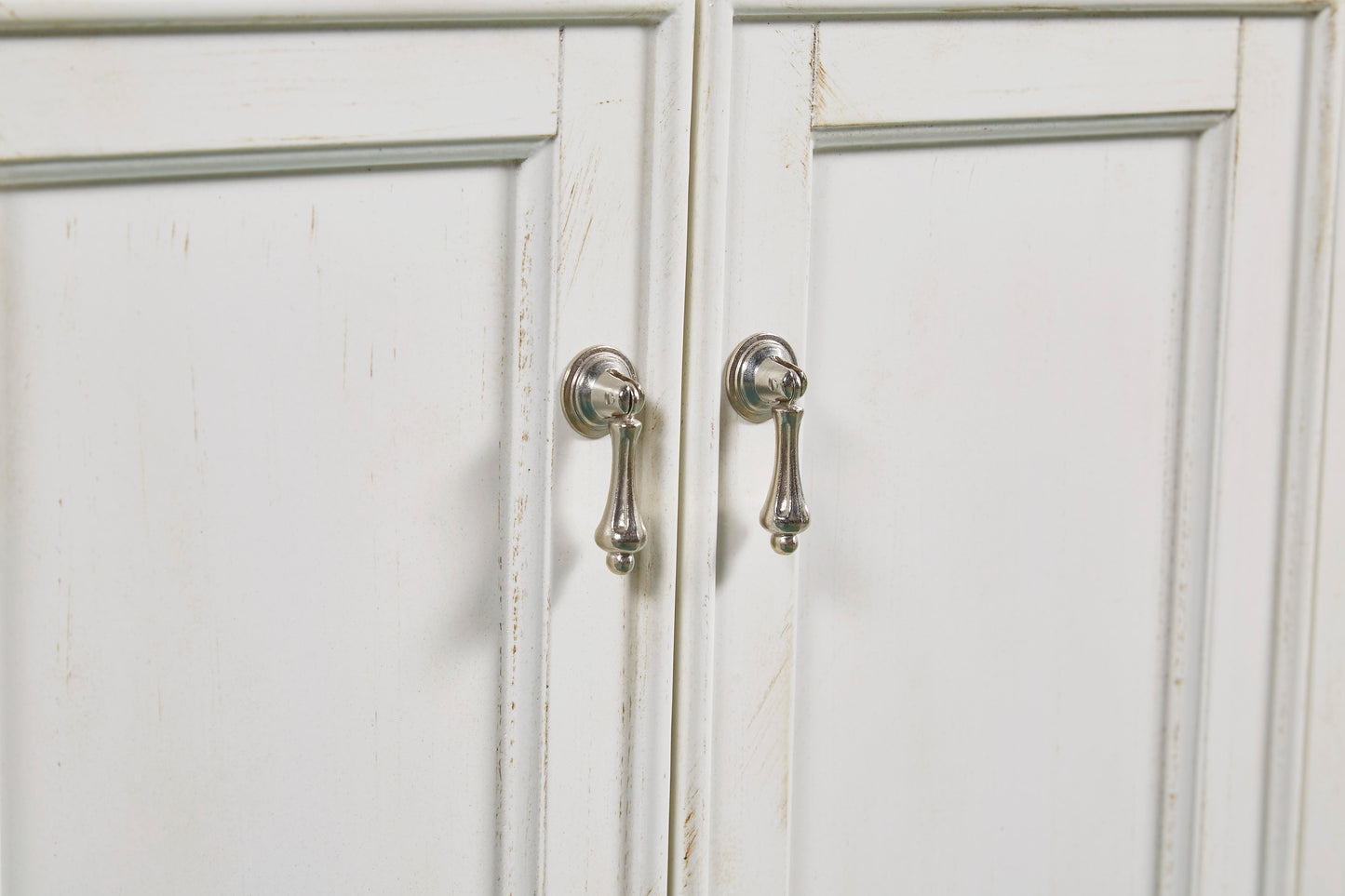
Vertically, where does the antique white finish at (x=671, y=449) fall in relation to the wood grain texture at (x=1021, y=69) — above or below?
below

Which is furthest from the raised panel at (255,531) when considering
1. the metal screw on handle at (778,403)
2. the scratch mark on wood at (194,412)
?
the metal screw on handle at (778,403)

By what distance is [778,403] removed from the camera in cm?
53

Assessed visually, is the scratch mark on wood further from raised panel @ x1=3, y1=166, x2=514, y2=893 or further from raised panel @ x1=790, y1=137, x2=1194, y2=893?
raised panel @ x1=790, y1=137, x2=1194, y2=893

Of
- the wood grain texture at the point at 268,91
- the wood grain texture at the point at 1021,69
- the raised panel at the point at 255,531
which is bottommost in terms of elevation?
the raised panel at the point at 255,531

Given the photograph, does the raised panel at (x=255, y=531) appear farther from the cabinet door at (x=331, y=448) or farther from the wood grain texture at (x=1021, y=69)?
the wood grain texture at (x=1021, y=69)

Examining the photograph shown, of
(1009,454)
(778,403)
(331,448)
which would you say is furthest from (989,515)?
(331,448)

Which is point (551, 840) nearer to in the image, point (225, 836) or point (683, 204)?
point (225, 836)

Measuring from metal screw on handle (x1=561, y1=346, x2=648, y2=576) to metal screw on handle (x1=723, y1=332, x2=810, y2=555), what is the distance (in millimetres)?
49

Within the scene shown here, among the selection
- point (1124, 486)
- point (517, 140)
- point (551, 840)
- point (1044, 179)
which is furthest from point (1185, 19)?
point (551, 840)

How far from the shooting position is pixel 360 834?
0.50 m

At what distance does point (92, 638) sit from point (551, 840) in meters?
0.20

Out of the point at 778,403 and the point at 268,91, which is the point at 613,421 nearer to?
the point at 778,403

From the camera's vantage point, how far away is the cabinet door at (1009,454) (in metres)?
0.55

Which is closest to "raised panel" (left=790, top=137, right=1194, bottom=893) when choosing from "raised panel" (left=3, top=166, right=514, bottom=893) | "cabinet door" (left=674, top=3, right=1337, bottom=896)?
"cabinet door" (left=674, top=3, right=1337, bottom=896)
